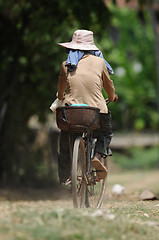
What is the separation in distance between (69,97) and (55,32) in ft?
23.0

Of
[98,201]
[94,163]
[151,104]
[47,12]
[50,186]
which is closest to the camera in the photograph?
[94,163]

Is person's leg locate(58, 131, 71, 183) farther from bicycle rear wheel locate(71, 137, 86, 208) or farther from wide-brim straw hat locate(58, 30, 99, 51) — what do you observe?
wide-brim straw hat locate(58, 30, 99, 51)

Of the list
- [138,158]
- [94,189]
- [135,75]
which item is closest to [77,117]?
[94,189]

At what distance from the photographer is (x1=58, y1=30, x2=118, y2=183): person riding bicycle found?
5.72 metres

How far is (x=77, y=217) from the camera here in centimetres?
412

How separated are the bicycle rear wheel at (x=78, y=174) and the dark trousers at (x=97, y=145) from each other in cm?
15

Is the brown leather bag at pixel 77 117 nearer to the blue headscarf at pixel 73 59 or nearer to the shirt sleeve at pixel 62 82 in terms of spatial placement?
the shirt sleeve at pixel 62 82

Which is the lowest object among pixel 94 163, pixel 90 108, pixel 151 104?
pixel 151 104

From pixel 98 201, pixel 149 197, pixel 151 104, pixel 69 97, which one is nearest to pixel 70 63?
pixel 69 97

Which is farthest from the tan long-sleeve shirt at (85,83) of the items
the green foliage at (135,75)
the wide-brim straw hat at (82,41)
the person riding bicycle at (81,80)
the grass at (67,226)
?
the green foliage at (135,75)

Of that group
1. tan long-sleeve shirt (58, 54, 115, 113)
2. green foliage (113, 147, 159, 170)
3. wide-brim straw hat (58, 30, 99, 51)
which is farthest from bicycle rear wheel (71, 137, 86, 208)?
green foliage (113, 147, 159, 170)

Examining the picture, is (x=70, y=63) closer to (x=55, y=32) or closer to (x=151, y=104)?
(x=55, y=32)

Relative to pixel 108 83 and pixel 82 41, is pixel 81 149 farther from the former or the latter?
pixel 82 41

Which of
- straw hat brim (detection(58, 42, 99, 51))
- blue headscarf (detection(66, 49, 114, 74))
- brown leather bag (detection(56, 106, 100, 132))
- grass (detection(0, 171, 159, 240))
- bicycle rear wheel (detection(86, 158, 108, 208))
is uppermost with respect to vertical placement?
straw hat brim (detection(58, 42, 99, 51))
